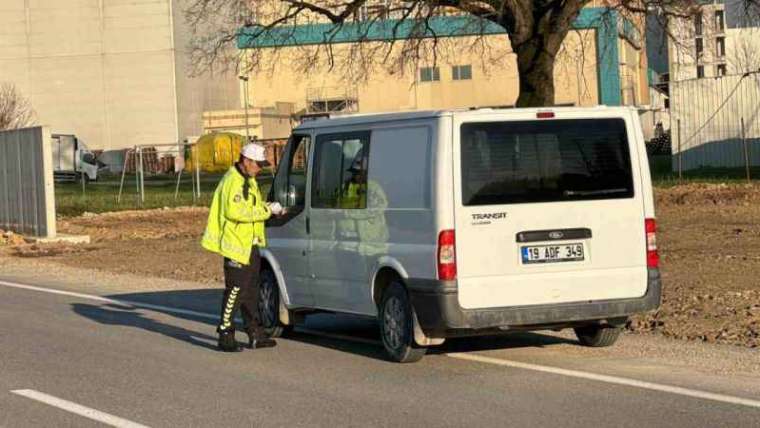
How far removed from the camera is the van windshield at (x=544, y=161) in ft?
33.6

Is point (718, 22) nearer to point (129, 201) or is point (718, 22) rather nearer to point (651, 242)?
point (129, 201)

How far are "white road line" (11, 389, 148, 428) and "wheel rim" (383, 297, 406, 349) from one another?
2749 mm

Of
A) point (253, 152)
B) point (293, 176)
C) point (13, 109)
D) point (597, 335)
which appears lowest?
point (597, 335)

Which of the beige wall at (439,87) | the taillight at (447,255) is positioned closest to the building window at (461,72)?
the beige wall at (439,87)

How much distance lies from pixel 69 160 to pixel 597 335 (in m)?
67.3

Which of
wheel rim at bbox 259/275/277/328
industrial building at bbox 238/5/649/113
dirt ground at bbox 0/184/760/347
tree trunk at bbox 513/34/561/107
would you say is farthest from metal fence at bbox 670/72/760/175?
wheel rim at bbox 259/275/277/328

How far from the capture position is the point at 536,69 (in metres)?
33.0

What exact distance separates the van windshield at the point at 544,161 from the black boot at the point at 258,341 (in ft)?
9.82

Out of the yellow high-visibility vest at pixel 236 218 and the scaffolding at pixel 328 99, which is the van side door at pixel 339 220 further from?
the scaffolding at pixel 328 99

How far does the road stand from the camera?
8.72 meters

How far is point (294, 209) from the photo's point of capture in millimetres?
12359

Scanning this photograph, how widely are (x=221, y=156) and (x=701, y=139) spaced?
92.1 feet

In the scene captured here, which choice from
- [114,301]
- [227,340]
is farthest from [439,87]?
[227,340]

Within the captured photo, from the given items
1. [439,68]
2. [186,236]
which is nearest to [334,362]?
[186,236]
